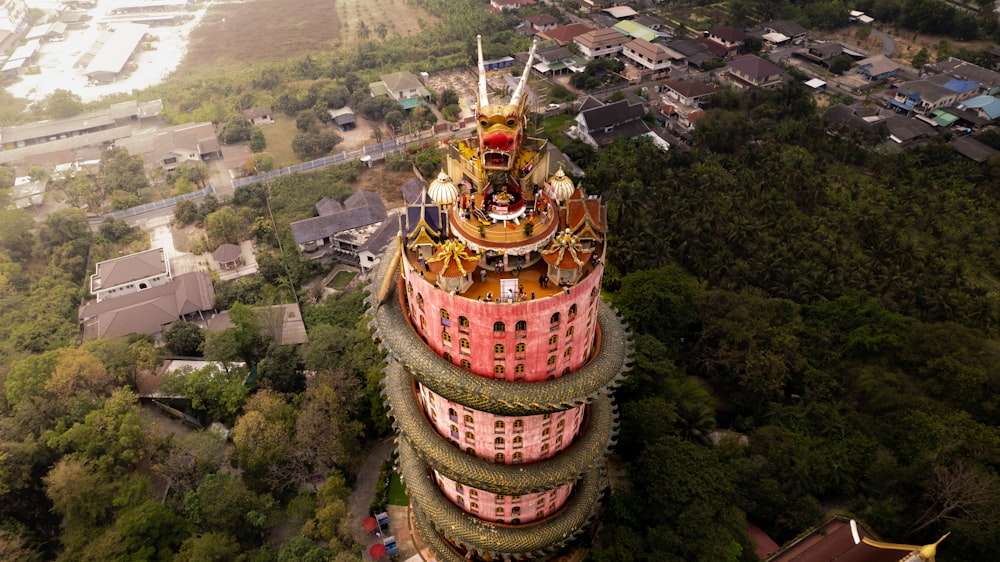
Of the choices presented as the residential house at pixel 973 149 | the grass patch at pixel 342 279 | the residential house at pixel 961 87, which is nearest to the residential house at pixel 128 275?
the grass patch at pixel 342 279

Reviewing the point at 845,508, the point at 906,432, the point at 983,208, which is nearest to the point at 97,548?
the point at 845,508

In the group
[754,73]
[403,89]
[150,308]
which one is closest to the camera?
[150,308]

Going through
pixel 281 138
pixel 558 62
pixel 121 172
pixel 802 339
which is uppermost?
pixel 558 62

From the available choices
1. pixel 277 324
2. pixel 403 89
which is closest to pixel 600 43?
pixel 403 89

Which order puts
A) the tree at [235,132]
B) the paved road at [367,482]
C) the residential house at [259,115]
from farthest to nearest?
the residential house at [259,115] → the tree at [235,132] → the paved road at [367,482]

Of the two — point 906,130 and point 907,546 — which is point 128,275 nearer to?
point 907,546

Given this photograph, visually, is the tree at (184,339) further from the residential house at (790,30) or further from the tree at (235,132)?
the residential house at (790,30)
